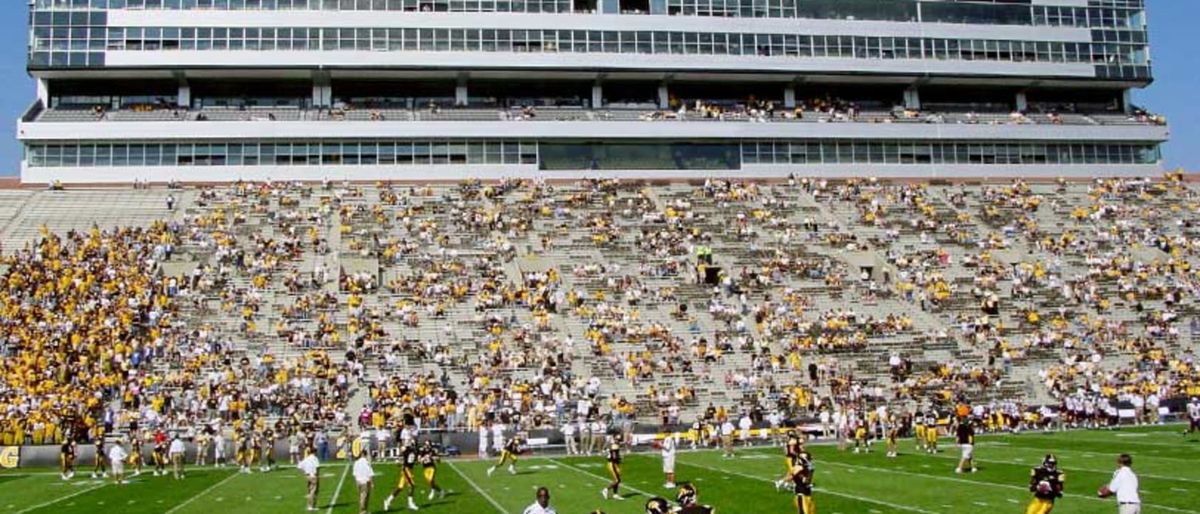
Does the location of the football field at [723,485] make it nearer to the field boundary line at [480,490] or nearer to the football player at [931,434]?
the field boundary line at [480,490]

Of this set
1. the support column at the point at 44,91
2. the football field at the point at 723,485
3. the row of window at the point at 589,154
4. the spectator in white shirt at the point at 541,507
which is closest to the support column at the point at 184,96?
the row of window at the point at 589,154

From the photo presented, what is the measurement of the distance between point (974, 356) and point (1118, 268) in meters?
12.4

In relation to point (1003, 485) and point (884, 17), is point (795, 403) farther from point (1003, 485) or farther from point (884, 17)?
point (884, 17)

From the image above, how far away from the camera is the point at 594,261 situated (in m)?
52.7

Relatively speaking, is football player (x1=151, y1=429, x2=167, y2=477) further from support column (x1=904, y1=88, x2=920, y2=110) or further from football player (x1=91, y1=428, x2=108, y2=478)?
support column (x1=904, y1=88, x2=920, y2=110)

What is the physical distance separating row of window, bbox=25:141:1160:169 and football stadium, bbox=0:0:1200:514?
0.18 meters

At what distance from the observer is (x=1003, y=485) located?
83.9 ft

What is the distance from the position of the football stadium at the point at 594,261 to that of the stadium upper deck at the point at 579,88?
21 cm

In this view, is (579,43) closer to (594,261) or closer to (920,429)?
(594,261)

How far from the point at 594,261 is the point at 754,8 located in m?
22.8

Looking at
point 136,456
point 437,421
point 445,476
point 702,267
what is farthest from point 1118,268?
point 136,456

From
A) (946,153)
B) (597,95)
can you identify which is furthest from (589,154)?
(946,153)

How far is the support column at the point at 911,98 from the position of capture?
7100 cm

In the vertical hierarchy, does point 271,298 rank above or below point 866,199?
below
